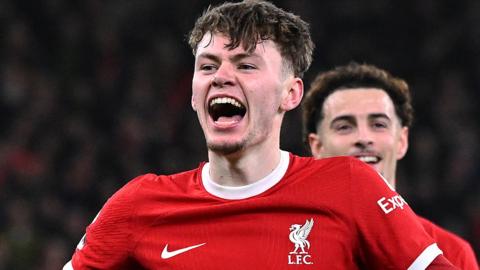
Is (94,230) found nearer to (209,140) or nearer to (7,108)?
(209,140)

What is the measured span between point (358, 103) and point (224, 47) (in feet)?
4.44

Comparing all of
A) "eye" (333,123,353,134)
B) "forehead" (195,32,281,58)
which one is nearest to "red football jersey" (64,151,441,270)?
"forehead" (195,32,281,58)

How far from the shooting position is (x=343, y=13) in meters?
11.2

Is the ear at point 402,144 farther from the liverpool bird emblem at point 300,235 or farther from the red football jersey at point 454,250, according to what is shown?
the liverpool bird emblem at point 300,235

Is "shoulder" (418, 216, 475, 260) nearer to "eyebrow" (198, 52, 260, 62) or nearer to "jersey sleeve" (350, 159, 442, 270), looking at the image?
"jersey sleeve" (350, 159, 442, 270)

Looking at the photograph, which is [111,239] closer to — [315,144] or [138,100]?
[315,144]

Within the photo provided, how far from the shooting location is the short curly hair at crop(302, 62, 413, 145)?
4.48 m

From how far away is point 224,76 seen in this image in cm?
306

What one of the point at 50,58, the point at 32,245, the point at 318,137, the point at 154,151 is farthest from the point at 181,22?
the point at 318,137

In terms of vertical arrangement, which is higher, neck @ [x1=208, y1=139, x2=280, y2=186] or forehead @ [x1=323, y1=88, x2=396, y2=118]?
forehead @ [x1=323, y1=88, x2=396, y2=118]

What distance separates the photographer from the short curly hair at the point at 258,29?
3104mm

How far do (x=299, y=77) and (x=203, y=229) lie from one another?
0.64m

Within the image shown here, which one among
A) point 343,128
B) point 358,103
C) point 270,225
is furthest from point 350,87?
point 270,225

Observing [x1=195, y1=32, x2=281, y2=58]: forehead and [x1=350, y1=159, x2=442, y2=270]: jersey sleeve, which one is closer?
[x1=350, y1=159, x2=442, y2=270]: jersey sleeve
